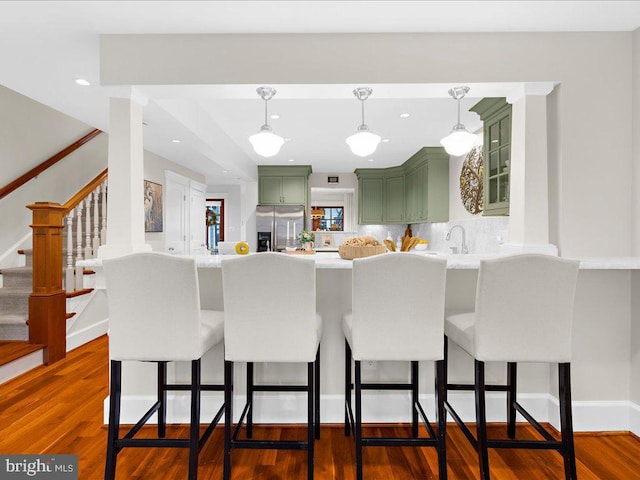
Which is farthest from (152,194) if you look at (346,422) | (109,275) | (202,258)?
(346,422)

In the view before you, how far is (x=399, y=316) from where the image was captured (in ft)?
5.47

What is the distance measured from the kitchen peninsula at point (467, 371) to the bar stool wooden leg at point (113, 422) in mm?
578

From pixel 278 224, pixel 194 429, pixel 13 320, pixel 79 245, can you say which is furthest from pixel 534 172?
pixel 278 224

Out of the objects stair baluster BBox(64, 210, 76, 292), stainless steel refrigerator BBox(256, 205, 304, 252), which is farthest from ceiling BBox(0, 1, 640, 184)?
stainless steel refrigerator BBox(256, 205, 304, 252)

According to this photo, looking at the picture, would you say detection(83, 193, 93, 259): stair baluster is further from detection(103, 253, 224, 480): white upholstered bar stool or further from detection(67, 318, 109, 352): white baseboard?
detection(103, 253, 224, 480): white upholstered bar stool

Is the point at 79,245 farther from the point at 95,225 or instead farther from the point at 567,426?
the point at 567,426

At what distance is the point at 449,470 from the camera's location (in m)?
1.85

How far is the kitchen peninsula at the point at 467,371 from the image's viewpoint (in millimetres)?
2197

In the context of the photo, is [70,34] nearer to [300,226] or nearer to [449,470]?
[449,470]

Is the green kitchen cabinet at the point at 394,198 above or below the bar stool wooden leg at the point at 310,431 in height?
above

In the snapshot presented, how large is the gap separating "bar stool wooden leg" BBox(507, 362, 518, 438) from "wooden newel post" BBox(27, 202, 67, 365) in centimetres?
363

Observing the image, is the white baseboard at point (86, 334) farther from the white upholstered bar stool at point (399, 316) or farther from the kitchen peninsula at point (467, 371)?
the white upholstered bar stool at point (399, 316)

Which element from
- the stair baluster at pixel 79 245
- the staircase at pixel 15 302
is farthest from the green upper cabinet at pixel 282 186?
the staircase at pixel 15 302

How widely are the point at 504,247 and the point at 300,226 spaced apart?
435 cm
